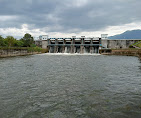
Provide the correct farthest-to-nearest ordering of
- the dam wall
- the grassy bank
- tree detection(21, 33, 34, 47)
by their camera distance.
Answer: tree detection(21, 33, 34, 47) < the dam wall < the grassy bank

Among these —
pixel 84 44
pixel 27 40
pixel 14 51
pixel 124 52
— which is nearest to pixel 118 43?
pixel 124 52

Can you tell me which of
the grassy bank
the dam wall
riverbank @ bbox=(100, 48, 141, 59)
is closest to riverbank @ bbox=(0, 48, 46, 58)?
the grassy bank

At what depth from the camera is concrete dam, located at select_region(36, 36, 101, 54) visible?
78.9m

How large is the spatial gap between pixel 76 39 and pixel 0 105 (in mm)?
79080

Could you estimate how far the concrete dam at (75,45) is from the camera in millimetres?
78875

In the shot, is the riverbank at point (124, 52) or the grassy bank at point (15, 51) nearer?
the grassy bank at point (15, 51)

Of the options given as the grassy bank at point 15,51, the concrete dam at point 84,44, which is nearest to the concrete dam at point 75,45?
the concrete dam at point 84,44

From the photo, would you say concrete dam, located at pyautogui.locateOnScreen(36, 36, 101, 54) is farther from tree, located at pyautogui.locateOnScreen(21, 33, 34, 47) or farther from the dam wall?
tree, located at pyautogui.locateOnScreen(21, 33, 34, 47)

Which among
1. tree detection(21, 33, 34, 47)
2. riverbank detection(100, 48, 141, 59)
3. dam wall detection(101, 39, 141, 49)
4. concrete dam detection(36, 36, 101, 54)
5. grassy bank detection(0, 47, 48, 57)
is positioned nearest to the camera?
grassy bank detection(0, 47, 48, 57)

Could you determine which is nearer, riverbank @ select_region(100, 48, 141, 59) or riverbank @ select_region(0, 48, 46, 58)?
riverbank @ select_region(0, 48, 46, 58)

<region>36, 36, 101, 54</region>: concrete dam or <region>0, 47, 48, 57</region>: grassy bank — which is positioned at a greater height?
<region>36, 36, 101, 54</region>: concrete dam

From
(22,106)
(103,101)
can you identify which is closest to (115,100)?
(103,101)

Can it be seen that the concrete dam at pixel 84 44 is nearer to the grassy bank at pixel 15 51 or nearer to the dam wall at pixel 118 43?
the dam wall at pixel 118 43

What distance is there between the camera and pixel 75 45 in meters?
81.5
